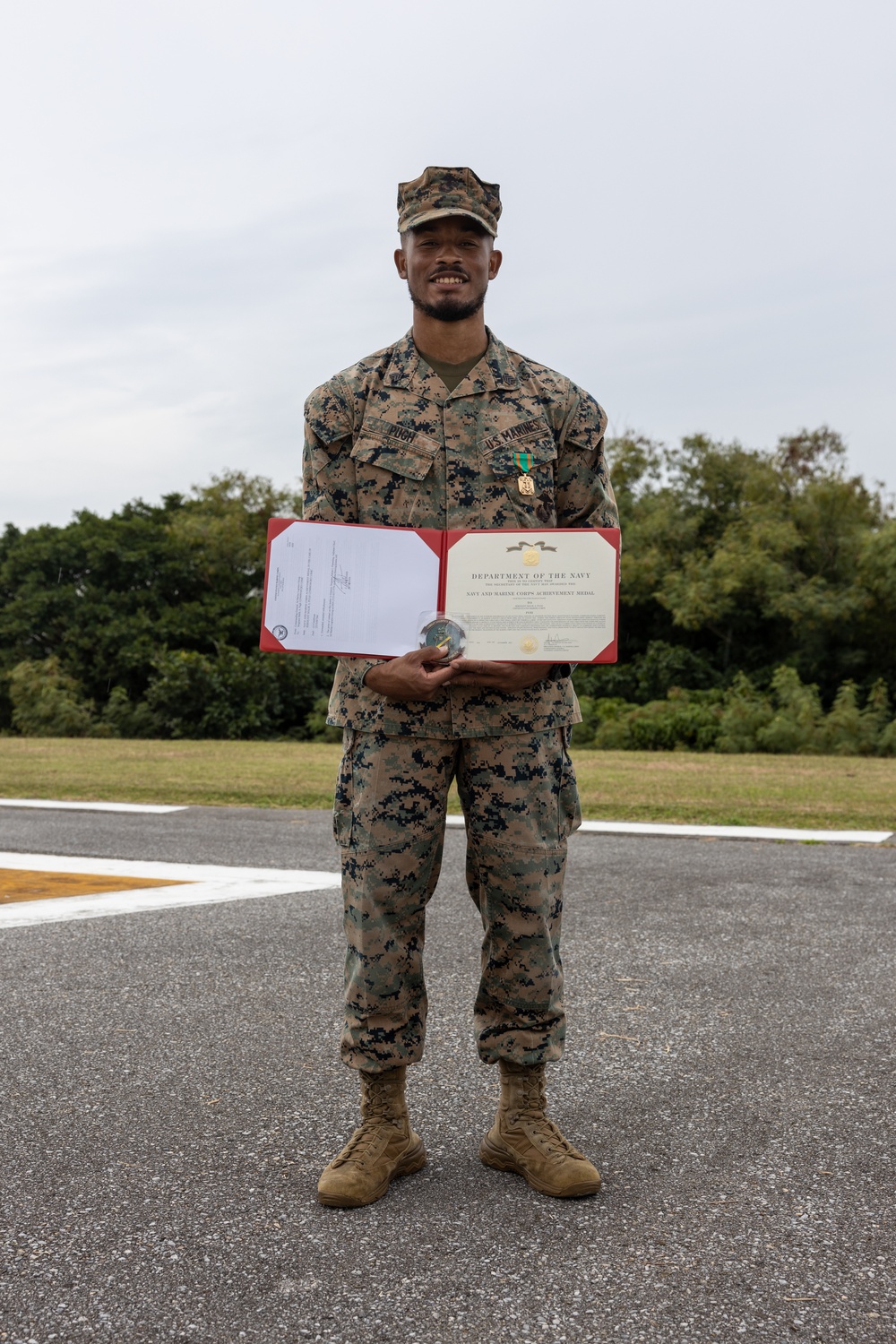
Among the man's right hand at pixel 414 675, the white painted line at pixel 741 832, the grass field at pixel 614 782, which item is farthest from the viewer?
the grass field at pixel 614 782

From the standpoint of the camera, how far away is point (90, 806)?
1054cm

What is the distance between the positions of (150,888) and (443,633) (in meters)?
4.09

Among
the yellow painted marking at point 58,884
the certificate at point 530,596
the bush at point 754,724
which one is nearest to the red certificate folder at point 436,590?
the certificate at point 530,596

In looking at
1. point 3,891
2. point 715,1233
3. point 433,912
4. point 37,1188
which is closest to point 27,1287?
point 37,1188

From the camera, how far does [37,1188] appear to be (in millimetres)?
2664

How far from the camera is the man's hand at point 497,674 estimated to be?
2639mm

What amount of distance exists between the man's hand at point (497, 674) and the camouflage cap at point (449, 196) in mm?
1054

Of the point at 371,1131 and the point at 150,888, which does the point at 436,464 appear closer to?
the point at 371,1131

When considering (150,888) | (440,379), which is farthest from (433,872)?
(150,888)

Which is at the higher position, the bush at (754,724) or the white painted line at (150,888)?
the bush at (754,724)

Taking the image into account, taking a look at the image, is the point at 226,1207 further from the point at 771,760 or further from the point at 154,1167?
the point at 771,760

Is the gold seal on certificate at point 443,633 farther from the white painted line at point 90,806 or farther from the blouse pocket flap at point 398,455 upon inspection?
the white painted line at point 90,806

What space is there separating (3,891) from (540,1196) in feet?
14.2

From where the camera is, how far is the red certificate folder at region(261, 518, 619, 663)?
2.69 meters
